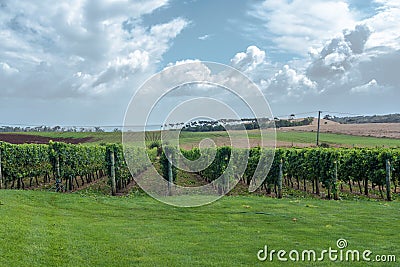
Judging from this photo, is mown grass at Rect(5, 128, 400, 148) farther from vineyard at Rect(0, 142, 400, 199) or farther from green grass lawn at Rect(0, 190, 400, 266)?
green grass lawn at Rect(0, 190, 400, 266)

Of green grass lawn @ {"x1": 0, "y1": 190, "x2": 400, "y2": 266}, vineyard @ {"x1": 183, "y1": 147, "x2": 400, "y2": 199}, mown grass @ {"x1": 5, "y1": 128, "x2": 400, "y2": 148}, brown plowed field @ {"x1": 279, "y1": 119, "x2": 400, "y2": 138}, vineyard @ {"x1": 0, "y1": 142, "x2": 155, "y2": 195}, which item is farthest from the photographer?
brown plowed field @ {"x1": 279, "y1": 119, "x2": 400, "y2": 138}

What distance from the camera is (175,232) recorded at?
8492 millimetres

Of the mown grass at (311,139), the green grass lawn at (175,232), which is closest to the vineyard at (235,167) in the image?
the green grass lawn at (175,232)

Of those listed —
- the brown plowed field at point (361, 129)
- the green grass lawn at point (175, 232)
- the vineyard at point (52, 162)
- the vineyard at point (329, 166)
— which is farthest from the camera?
the brown plowed field at point (361, 129)

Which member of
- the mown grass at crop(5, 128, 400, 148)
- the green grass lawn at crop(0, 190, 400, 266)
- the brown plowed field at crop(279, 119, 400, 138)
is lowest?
the green grass lawn at crop(0, 190, 400, 266)

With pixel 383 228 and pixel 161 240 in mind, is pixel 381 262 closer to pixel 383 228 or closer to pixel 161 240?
pixel 383 228

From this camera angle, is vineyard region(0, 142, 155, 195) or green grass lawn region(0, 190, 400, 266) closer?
green grass lawn region(0, 190, 400, 266)

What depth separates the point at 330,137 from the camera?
5391cm

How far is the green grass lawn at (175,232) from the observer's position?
6605 millimetres

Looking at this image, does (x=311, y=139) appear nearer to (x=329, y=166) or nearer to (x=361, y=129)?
(x=361, y=129)

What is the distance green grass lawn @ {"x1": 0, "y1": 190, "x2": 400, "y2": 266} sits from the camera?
6605mm

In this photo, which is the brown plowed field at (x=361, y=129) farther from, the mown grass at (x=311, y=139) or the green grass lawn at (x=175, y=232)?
the green grass lawn at (x=175, y=232)

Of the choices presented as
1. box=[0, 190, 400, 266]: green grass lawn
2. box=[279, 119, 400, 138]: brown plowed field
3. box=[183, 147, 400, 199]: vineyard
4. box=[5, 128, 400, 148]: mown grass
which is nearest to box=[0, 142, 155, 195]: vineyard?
box=[183, 147, 400, 199]: vineyard

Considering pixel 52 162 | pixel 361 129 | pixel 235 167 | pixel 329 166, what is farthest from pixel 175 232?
pixel 361 129
